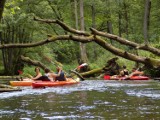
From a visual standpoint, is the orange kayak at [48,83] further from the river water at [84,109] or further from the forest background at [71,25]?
the forest background at [71,25]

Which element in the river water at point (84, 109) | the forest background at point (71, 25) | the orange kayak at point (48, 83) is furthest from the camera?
the forest background at point (71, 25)

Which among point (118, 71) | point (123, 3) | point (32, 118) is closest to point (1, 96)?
point (32, 118)

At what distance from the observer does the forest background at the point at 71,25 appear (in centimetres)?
3139

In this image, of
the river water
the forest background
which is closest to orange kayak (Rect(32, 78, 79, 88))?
the river water

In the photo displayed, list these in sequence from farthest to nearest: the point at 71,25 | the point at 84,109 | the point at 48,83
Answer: the point at 71,25 < the point at 48,83 < the point at 84,109

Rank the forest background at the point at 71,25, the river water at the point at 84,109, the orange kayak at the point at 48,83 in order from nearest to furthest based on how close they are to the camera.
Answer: the river water at the point at 84,109
the orange kayak at the point at 48,83
the forest background at the point at 71,25

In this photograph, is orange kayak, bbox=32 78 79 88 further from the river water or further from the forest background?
the forest background

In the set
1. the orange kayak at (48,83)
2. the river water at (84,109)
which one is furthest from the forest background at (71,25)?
the river water at (84,109)

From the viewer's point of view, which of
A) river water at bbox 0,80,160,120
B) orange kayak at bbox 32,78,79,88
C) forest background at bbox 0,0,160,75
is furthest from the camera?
forest background at bbox 0,0,160,75

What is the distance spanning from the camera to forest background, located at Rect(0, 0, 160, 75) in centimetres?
3139

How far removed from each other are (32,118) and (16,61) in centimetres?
2427

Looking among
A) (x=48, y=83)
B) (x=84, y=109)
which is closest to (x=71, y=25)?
(x=48, y=83)

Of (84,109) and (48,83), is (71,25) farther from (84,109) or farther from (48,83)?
(84,109)

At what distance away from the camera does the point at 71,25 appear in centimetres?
4116
